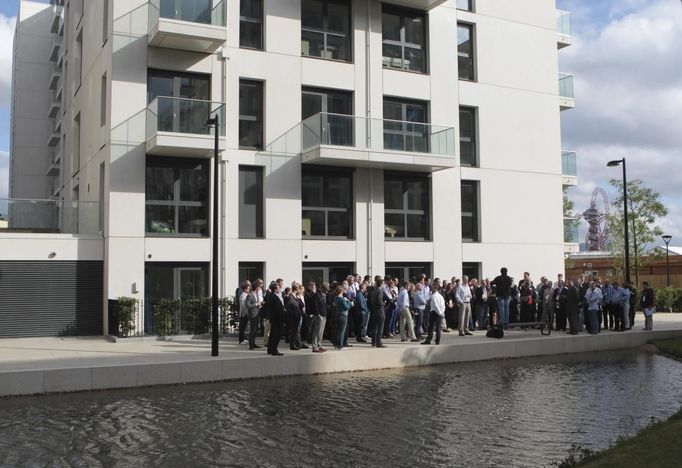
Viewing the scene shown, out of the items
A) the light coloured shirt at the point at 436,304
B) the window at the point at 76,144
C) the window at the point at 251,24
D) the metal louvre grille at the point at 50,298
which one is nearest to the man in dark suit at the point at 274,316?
the light coloured shirt at the point at 436,304

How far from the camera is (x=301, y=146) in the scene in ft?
74.5

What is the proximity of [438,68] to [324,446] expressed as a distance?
20.0m

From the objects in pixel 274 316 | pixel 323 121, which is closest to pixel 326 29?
pixel 323 121

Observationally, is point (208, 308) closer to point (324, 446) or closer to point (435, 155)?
point (435, 155)

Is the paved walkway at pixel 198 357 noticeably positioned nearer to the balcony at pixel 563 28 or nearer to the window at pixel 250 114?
the window at pixel 250 114

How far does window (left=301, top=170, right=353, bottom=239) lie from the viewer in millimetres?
23047

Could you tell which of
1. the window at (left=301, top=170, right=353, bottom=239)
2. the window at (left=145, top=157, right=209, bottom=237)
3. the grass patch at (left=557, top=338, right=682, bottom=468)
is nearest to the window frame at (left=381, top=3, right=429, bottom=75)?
the window at (left=301, top=170, right=353, bottom=239)

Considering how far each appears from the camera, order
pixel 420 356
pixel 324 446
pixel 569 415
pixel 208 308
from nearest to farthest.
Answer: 1. pixel 324 446
2. pixel 569 415
3. pixel 420 356
4. pixel 208 308

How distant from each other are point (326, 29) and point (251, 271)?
9234 mm

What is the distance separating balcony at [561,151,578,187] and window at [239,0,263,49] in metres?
14.1

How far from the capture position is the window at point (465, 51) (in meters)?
26.7

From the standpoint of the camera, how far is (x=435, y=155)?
23.6m

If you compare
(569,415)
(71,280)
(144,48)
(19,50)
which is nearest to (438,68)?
(144,48)

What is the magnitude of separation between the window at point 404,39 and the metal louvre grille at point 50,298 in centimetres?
1307
